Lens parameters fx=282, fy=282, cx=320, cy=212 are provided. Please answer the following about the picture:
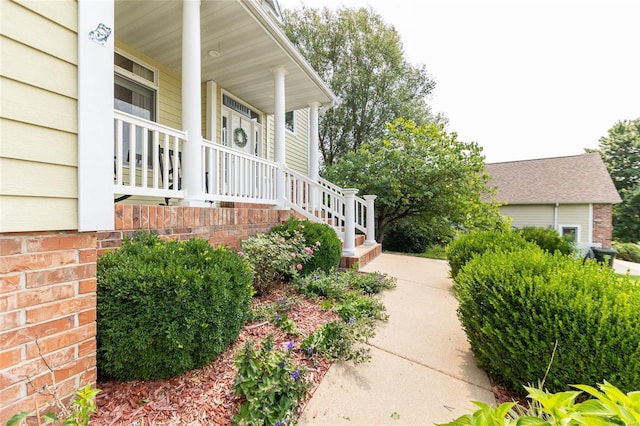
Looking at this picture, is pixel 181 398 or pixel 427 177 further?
pixel 427 177

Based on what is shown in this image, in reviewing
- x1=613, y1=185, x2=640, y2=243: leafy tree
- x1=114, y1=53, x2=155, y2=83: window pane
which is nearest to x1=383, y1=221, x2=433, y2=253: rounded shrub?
x1=114, y1=53, x2=155, y2=83: window pane

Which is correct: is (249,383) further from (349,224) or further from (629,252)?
(629,252)

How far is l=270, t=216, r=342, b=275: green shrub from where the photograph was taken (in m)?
4.29

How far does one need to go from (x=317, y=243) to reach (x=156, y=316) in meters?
2.66

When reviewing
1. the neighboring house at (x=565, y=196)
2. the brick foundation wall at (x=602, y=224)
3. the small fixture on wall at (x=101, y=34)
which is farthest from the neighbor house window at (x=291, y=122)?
the brick foundation wall at (x=602, y=224)

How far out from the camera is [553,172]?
18141mm

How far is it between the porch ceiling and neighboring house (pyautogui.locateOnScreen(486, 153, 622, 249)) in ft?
43.2

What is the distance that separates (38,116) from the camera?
A: 142 cm

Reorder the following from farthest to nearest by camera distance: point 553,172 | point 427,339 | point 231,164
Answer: point 553,172 → point 231,164 → point 427,339

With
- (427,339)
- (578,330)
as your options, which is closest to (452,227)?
(427,339)

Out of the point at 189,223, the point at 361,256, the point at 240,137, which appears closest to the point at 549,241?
the point at 361,256

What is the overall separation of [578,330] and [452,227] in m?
8.66

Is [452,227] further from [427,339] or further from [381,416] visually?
[381,416]

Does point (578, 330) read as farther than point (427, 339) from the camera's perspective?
No
